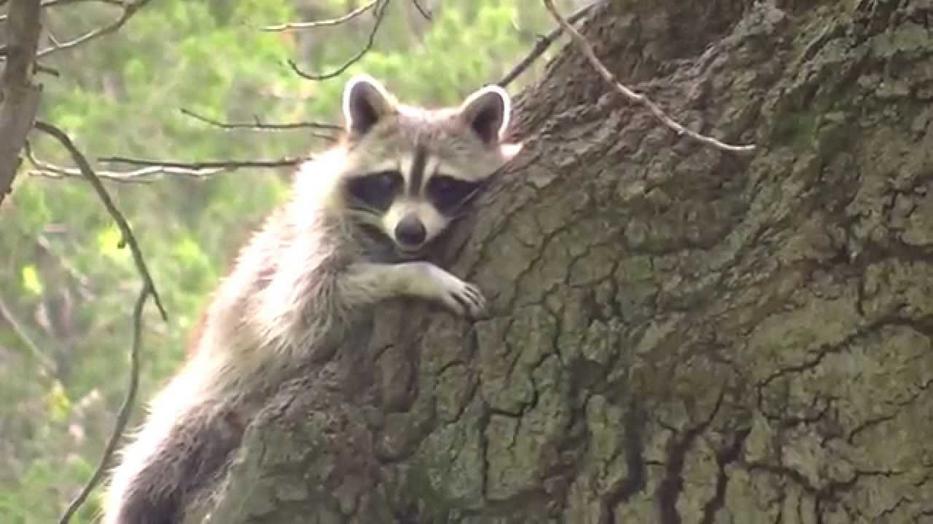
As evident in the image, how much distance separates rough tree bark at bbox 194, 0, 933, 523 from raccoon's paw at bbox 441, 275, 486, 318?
26 millimetres

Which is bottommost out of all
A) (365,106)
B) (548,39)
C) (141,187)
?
(141,187)

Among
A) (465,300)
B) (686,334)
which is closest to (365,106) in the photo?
(465,300)

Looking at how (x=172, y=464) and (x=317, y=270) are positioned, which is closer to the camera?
(x=172, y=464)

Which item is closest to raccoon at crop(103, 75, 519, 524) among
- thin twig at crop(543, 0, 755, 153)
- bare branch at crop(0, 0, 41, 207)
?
thin twig at crop(543, 0, 755, 153)

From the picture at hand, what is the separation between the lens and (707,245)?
2314mm

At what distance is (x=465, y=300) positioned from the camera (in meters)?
2.43

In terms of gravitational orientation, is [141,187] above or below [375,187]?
below

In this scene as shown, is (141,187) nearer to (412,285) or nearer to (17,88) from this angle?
(412,285)

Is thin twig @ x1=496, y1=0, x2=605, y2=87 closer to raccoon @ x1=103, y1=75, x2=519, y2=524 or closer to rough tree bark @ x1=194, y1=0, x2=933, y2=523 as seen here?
raccoon @ x1=103, y1=75, x2=519, y2=524

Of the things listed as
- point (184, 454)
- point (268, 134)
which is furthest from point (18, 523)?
point (184, 454)

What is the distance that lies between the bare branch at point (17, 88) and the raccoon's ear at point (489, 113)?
1.10 meters

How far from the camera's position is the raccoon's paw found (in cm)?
243

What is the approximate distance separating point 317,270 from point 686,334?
40.4 inches

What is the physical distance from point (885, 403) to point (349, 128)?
5.46 ft
